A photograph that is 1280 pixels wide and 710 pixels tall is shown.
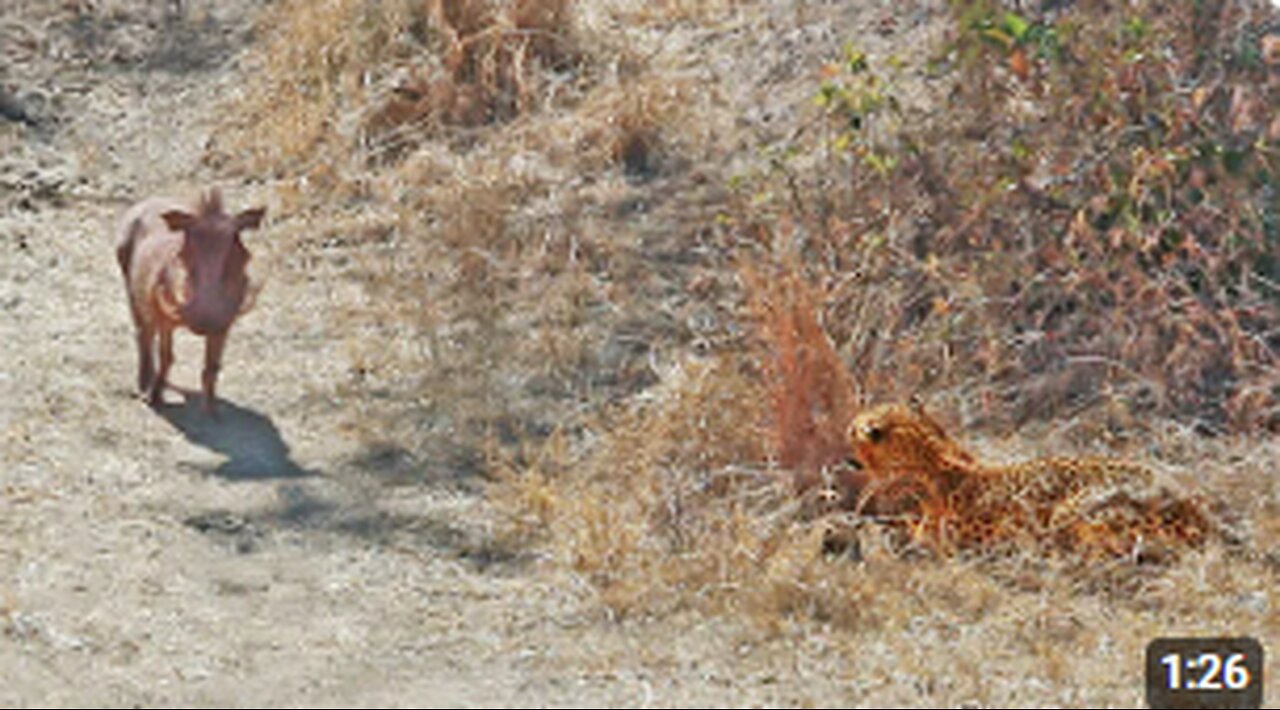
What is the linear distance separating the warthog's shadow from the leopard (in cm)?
188

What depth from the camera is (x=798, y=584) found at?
613 centimetres

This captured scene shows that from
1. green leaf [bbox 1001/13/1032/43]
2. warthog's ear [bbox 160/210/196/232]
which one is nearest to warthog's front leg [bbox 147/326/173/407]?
warthog's ear [bbox 160/210/196/232]

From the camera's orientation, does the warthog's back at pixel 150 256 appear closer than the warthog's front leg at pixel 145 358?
Yes

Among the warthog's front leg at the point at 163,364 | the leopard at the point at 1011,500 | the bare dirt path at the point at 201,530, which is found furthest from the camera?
the warthog's front leg at the point at 163,364

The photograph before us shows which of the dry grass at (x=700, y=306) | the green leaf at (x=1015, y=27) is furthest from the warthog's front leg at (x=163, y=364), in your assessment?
the green leaf at (x=1015, y=27)

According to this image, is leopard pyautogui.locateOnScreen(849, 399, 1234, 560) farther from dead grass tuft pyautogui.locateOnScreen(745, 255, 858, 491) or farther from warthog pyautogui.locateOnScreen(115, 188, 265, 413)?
warthog pyautogui.locateOnScreen(115, 188, 265, 413)

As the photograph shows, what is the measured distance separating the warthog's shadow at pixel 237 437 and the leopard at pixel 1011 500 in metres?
1.88

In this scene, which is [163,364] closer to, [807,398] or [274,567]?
[274,567]

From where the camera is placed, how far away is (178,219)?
8016 mm

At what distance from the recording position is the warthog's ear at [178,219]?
26.2ft

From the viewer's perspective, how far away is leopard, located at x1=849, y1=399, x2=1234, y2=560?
21.6 ft
